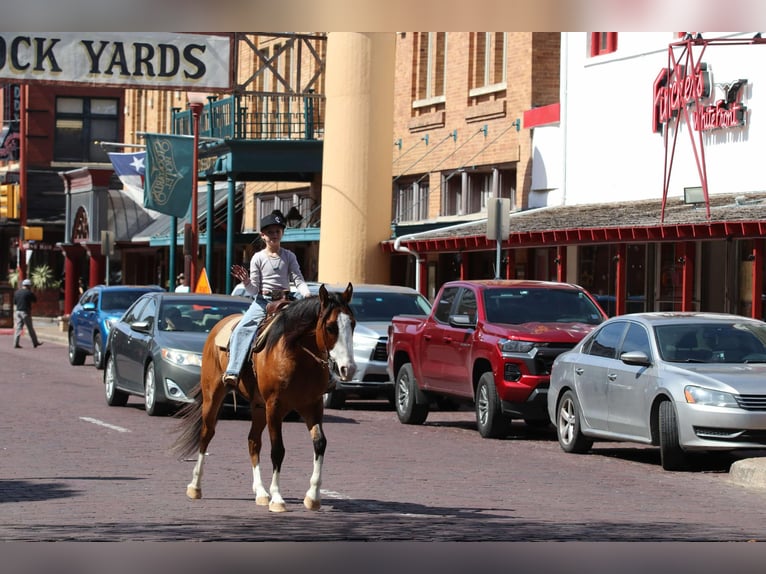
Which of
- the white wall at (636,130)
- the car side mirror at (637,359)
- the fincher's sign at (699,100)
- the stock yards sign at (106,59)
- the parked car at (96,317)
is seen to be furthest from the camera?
the stock yards sign at (106,59)

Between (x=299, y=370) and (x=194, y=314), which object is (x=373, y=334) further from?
(x=299, y=370)

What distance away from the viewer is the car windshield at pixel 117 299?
109 ft

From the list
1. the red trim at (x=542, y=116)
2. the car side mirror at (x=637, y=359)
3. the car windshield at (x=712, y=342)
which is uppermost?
the red trim at (x=542, y=116)

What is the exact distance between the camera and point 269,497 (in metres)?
12.4

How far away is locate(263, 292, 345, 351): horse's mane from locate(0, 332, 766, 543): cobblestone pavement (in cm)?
129

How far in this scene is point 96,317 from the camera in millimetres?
32656

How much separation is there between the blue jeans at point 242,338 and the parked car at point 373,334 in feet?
32.0

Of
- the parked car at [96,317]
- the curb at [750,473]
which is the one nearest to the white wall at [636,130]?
the parked car at [96,317]

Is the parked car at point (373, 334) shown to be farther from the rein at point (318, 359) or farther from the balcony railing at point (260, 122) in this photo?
the balcony railing at point (260, 122)

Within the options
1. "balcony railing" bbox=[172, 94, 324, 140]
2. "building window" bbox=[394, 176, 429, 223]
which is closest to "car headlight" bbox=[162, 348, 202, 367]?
"building window" bbox=[394, 176, 429, 223]

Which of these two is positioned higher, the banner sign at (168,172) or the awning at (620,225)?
the banner sign at (168,172)

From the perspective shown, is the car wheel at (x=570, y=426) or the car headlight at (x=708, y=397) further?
the car wheel at (x=570, y=426)

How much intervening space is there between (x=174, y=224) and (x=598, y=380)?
2992cm
